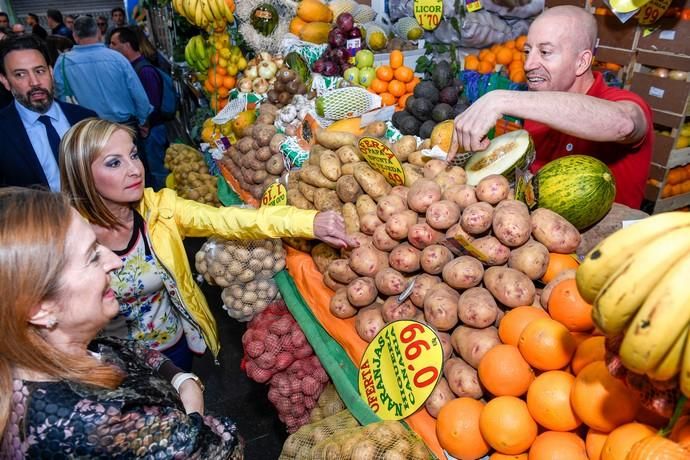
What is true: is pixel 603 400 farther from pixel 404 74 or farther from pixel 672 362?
pixel 404 74

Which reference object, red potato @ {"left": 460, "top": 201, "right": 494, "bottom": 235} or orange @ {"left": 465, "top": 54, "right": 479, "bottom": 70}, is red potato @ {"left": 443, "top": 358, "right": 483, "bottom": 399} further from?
orange @ {"left": 465, "top": 54, "right": 479, "bottom": 70}

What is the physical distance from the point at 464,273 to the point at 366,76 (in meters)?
3.14

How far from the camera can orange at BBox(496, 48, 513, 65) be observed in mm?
5074

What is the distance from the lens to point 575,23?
2.35 meters

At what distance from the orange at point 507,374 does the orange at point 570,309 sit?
179 mm

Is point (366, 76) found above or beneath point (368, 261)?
above

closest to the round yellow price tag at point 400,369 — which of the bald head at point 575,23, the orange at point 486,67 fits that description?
the bald head at point 575,23

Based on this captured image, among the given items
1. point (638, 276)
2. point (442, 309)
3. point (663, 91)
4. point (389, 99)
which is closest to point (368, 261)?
point (442, 309)

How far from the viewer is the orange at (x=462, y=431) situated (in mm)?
1469

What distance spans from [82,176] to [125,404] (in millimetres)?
1351

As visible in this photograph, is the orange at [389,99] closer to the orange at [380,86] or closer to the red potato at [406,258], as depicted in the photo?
the orange at [380,86]

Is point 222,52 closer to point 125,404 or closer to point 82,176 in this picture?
point 82,176

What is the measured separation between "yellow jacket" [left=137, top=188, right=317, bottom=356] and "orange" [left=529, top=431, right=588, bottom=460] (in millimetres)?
1377

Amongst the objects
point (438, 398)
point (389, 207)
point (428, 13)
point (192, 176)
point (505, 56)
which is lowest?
point (192, 176)
